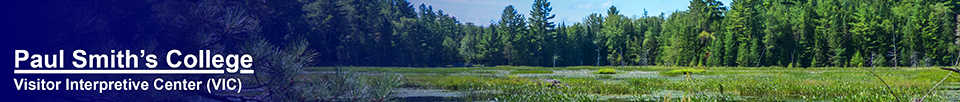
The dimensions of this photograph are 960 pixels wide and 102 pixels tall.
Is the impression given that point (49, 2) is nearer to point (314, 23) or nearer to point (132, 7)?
point (132, 7)

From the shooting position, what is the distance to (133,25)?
8.20 m

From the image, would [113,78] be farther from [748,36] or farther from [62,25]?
[748,36]

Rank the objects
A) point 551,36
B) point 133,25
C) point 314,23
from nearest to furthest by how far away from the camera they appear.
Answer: point 133,25, point 314,23, point 551,36

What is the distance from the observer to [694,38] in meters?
88.0

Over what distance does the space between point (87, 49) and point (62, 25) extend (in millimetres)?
365

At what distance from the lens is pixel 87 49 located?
7.38 m

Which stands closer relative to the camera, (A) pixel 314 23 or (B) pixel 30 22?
(B) pixel 30 22

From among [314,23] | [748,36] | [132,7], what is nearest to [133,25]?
[132,7]

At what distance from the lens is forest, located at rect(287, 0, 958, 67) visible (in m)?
73.1

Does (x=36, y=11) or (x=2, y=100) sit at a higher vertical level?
(x=36, y=11)

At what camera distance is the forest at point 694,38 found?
73125 mm

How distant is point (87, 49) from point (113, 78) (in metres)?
0.40

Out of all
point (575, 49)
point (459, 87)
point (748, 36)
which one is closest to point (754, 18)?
point (748, 36)

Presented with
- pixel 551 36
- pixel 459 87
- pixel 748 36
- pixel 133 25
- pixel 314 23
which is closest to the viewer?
pixel 133 25
